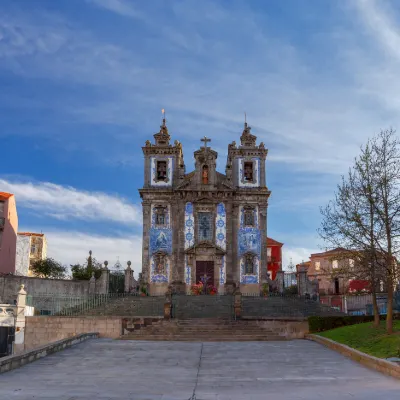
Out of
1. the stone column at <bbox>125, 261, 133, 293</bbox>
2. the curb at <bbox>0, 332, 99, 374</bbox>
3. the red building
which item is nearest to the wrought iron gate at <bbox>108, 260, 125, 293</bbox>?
the stone column at <bbox>125, 261, 133, 293</bbox>

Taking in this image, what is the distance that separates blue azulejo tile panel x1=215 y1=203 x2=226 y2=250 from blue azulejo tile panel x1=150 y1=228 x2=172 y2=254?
3.78 metres

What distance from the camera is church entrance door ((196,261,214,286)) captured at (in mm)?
39438

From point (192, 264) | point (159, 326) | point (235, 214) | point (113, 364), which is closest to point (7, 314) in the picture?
point (159, 326)

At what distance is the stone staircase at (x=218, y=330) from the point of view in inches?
909

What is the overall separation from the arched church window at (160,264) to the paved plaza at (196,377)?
73.6 feet

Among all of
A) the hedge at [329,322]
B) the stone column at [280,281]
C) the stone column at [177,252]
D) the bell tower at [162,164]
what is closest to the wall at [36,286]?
the stone column at [177,252]

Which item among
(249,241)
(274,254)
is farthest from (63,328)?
(274,254)

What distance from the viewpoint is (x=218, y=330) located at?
24.1 m

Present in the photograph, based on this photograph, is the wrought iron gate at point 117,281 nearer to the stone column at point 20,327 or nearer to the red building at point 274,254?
the stone column at point 20,327

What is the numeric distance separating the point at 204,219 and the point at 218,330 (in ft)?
56.3

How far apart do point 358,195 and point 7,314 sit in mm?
18145

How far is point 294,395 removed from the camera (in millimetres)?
8734

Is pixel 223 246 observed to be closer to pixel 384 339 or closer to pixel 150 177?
pixel 150 177

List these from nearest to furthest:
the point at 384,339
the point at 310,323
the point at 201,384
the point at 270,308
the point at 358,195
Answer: the point at 201,384
the point at 384,339
the point at 358,195
the point at 310,323
the point at 270,308
